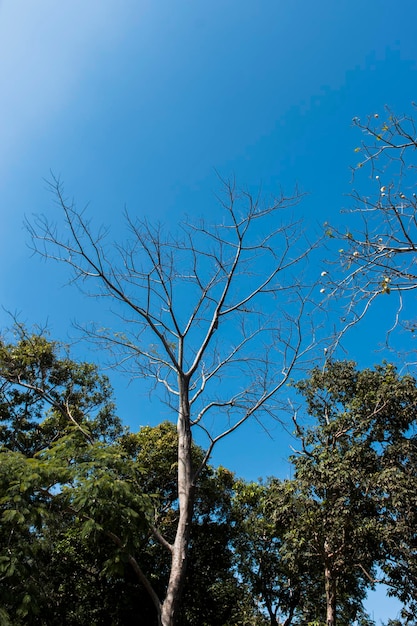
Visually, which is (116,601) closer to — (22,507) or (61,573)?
(61,573)

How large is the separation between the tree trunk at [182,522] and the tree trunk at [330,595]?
527cm

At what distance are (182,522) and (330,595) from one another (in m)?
5.76

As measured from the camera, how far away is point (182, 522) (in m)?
5.86

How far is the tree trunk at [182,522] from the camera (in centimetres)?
531

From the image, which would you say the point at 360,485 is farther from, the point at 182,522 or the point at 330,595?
the point at 182,522

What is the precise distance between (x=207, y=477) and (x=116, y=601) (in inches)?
134

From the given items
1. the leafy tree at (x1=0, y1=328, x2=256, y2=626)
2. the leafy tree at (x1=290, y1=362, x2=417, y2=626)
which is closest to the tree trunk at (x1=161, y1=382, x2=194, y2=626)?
the leafy tree at (x1=0, y1=328, x2=256, y2=626)

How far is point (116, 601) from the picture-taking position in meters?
10.8

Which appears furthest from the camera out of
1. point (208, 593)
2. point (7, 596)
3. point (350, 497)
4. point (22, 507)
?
point (208, 593)

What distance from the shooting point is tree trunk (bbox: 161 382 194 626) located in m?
Answer: 5.31

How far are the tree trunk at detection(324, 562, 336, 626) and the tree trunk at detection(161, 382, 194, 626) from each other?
17.3 feet

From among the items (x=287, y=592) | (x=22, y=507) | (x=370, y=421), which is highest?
(x=370, y=421)

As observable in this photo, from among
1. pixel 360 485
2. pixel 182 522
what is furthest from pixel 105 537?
pixel 360 485

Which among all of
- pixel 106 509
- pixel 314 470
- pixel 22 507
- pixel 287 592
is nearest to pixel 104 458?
pixel 106 509
